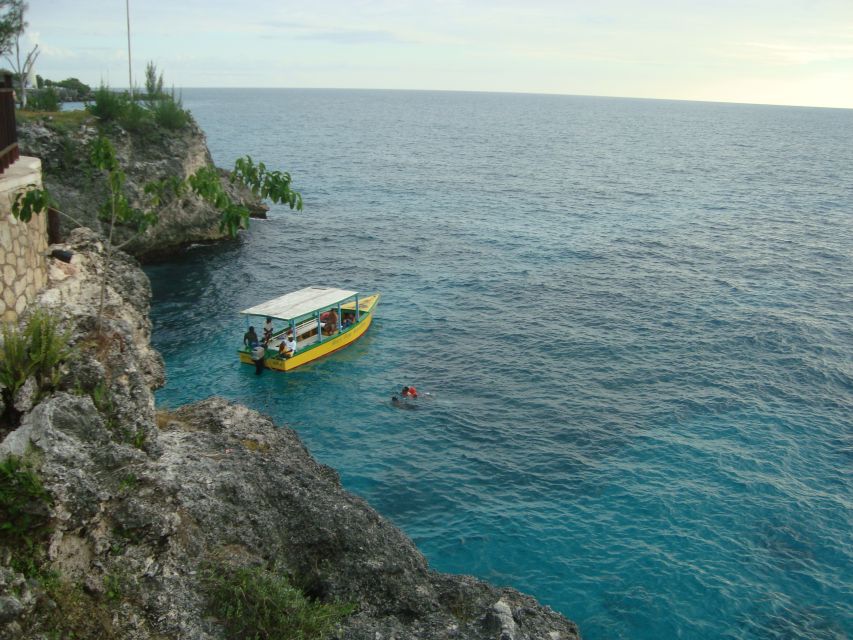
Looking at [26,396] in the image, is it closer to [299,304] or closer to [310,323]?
[299,304]

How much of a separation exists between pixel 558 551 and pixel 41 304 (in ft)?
56.0

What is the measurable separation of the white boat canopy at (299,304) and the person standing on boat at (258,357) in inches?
70.0

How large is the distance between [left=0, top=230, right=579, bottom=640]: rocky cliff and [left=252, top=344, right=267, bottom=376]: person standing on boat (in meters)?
16.8

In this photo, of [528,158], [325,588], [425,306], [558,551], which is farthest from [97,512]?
[528,158]

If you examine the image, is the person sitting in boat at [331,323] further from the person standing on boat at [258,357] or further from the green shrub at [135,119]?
the green shrub at [135,119]

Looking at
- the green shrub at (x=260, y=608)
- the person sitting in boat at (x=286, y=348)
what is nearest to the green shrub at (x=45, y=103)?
the person sitting in boat at (x=286, y=348)

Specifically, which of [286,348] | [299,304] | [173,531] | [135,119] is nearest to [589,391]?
[286,348]

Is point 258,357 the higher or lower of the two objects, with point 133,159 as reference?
lower

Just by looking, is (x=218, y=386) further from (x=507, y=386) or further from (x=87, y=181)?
(x=87, y=181)

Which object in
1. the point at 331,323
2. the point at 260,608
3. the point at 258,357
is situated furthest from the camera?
the point at 331,323

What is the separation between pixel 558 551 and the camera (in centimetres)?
2278

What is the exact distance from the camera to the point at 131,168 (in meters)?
52.8

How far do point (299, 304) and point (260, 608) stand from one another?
2656 cm

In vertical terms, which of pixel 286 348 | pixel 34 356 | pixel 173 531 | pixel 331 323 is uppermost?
pixel 34 356
